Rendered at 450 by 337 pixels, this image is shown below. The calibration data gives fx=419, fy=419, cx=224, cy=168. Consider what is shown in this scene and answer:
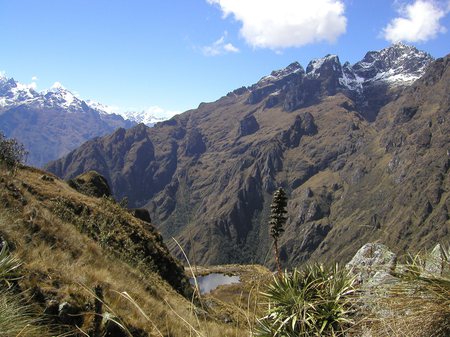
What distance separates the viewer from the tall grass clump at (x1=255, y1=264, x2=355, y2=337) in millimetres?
6422

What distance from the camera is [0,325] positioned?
3.43m

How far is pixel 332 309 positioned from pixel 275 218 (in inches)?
358

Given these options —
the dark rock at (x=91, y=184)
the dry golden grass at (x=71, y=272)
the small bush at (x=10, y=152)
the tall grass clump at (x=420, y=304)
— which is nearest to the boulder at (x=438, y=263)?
the tall grass clump at (x=420, y=304)

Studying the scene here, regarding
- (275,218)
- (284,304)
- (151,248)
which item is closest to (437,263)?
(284,304)

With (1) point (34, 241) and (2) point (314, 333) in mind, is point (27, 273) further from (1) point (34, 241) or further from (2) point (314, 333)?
(2) point (314, 333)

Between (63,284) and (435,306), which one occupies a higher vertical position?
(435,306)

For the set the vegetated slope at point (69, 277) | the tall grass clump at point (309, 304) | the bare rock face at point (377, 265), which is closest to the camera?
the bare rock face at point (377, 265)

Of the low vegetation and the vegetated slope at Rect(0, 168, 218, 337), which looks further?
the vegetated slope at Rect(0, 168, 218, 337)

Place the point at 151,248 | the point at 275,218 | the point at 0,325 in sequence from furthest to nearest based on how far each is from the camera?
the point at 151,248, the point at 275,218, the point at 0,325

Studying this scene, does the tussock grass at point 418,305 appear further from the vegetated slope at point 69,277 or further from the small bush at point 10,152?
the small bush at point 10,152

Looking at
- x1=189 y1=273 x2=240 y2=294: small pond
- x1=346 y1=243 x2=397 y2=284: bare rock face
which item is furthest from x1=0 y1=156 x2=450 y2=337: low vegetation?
x1=189 y1=273 x2=240 y2=294: small pond

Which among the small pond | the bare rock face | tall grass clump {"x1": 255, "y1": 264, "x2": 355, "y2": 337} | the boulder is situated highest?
the boulder

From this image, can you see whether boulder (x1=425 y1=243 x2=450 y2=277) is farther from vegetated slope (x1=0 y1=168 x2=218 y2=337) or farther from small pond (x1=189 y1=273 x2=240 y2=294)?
small pond (x1=189 y1=273 x2=240 y2=294)

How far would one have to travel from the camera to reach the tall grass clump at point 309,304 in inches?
253
